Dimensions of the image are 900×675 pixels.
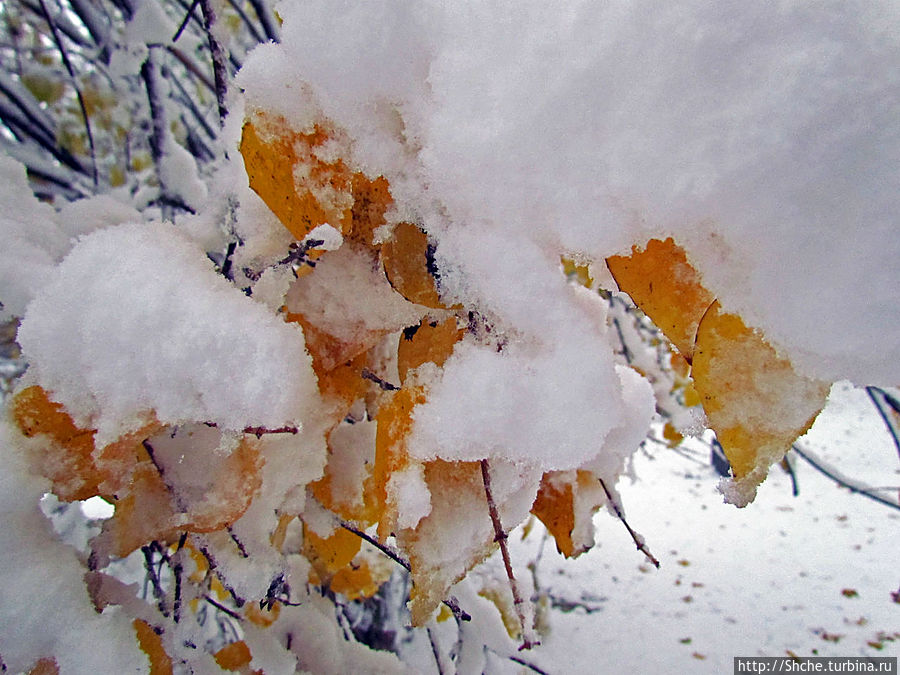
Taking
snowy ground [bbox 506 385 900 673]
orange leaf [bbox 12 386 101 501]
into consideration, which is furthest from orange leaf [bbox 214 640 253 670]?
snowy ground [bbox 506 385 900 673]

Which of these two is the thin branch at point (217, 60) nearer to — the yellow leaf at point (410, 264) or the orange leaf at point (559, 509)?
the yellow leaf at point (410, 264)

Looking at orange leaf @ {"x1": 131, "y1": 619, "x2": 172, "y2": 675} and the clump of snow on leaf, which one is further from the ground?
the clump of snow on leaf

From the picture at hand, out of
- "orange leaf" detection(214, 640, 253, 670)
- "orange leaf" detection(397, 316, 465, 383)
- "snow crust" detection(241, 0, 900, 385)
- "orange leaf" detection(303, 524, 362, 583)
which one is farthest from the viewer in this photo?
"orange leaf" detection(214, 640, 253, 670)

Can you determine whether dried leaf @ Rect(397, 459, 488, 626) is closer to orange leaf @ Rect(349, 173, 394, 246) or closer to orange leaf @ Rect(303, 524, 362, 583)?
orange leaf @ Rect(349, 173, 394, 246)

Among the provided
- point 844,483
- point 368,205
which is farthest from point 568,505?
point 844,483

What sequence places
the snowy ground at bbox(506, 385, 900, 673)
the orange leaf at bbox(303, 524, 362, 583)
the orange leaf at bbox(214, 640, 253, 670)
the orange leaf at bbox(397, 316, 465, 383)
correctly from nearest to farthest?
the orange leaf at bbox(397, 316, 465, 383), the orange leaf at bbox(303, 524, 362, 583), the orange leaf at bbox(214, 640, 253, 670), the snowy ground at bbox(506, 385, 900, 673)

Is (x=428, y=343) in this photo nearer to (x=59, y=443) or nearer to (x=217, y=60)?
(x=59, y=443)

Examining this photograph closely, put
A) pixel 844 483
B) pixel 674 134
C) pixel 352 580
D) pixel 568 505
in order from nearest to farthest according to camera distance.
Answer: pixel 674 134, pixel 568 505, pixel 352 580, pixel 844 483

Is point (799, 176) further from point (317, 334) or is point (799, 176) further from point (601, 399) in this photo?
point (317, 334)
